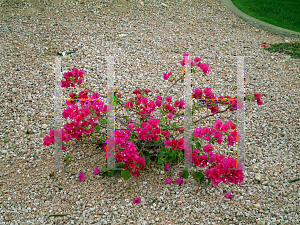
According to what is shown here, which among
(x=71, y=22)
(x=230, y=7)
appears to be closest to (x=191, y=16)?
(x=230, y=7)

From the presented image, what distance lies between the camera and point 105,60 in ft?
13.0

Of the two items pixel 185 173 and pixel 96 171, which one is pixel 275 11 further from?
pixel 96 171

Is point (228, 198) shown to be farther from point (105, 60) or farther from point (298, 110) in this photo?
point (105, 60)

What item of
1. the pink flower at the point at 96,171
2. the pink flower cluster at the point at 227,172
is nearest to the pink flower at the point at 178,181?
the pink flower cluster at the point at 227,172

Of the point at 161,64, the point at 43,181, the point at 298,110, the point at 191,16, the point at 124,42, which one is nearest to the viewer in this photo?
the point at 43,181

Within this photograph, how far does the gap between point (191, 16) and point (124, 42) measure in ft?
5.75

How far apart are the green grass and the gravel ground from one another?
52 cm

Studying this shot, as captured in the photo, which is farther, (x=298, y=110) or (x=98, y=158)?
(x=298, y=110)

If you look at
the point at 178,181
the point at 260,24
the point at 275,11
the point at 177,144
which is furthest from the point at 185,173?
the point at 275,11

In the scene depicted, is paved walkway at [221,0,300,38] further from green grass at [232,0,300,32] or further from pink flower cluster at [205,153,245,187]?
pink flower cluster at [205,153,245,187]

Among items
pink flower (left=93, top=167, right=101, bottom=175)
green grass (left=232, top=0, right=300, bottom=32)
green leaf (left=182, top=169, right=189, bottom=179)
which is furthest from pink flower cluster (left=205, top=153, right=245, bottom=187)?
green grass (left=232, top=0, right=300, bottom=32)

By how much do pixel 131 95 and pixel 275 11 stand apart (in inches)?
164

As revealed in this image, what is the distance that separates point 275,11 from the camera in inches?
229

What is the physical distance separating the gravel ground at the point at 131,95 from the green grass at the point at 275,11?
0.52m
